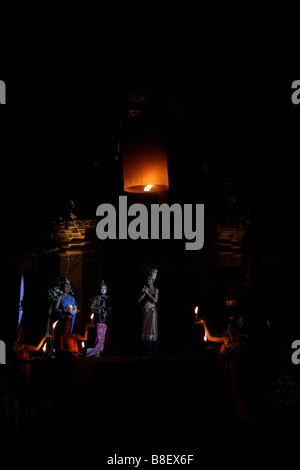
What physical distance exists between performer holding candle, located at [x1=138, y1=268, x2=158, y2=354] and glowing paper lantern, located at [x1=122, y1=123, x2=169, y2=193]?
2.51 meters

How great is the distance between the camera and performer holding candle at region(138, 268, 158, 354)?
9.88 meters

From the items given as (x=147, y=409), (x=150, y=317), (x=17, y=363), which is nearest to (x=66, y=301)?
(x=150, y=317)

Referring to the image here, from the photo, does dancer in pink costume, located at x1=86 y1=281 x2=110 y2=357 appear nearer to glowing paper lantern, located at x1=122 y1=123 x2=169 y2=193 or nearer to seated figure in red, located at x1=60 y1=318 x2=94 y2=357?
seated figure in red, located at x1=60 y1=318 x2=94 y2=357

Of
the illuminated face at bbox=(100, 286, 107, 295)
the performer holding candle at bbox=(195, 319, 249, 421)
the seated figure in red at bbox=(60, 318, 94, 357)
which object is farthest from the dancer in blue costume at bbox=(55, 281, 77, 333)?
the performer holding candle at bbox=(195, 319, 249, 421)

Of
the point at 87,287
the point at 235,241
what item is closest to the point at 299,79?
the point at 235,241

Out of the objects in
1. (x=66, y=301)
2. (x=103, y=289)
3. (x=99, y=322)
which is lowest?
(x=99, y=322)

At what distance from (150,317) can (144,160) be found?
345 cm

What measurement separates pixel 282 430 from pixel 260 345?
2.57 metres

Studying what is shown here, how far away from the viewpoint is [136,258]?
37.0 feet

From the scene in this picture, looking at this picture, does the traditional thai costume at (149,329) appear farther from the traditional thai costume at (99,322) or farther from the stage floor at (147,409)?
the stage floor at (147,409)

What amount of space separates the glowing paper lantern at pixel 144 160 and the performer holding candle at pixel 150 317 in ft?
8.22

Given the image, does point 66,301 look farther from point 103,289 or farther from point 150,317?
point 150,317

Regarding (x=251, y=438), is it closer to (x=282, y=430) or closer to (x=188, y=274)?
(x=282, y=430)

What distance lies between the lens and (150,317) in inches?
391
